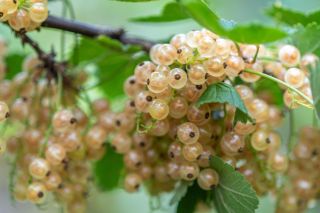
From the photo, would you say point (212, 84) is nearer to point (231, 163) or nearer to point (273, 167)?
point (231, 163)

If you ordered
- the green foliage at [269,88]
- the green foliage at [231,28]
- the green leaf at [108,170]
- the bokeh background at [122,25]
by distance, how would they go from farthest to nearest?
the bokeh background at [122,25]
the green leaf at [108,170]
the green foliage at [269,88]
the green foliage at [231,28]

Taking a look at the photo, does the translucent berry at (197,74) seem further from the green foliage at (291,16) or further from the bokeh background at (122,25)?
the bokeh background at (122,25)

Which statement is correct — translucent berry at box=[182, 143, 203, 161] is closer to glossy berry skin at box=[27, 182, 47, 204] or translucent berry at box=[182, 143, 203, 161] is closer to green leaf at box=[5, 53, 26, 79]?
glossy berry skin at box=[27, 182, 47, 204]

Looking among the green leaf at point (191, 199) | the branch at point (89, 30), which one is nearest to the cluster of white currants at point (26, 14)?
the branch at point (89, 30)

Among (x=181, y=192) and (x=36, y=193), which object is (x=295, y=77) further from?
(x=36, y=193)

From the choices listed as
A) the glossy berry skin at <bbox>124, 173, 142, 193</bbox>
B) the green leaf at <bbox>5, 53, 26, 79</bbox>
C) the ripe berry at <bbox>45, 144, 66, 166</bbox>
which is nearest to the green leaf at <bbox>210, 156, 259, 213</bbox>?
→ the glossy berry skin at <bbox>124, 173, 142, 193</bbox>

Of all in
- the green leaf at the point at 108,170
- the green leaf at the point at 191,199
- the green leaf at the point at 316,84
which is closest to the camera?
the green leaf at the point at 316,84
